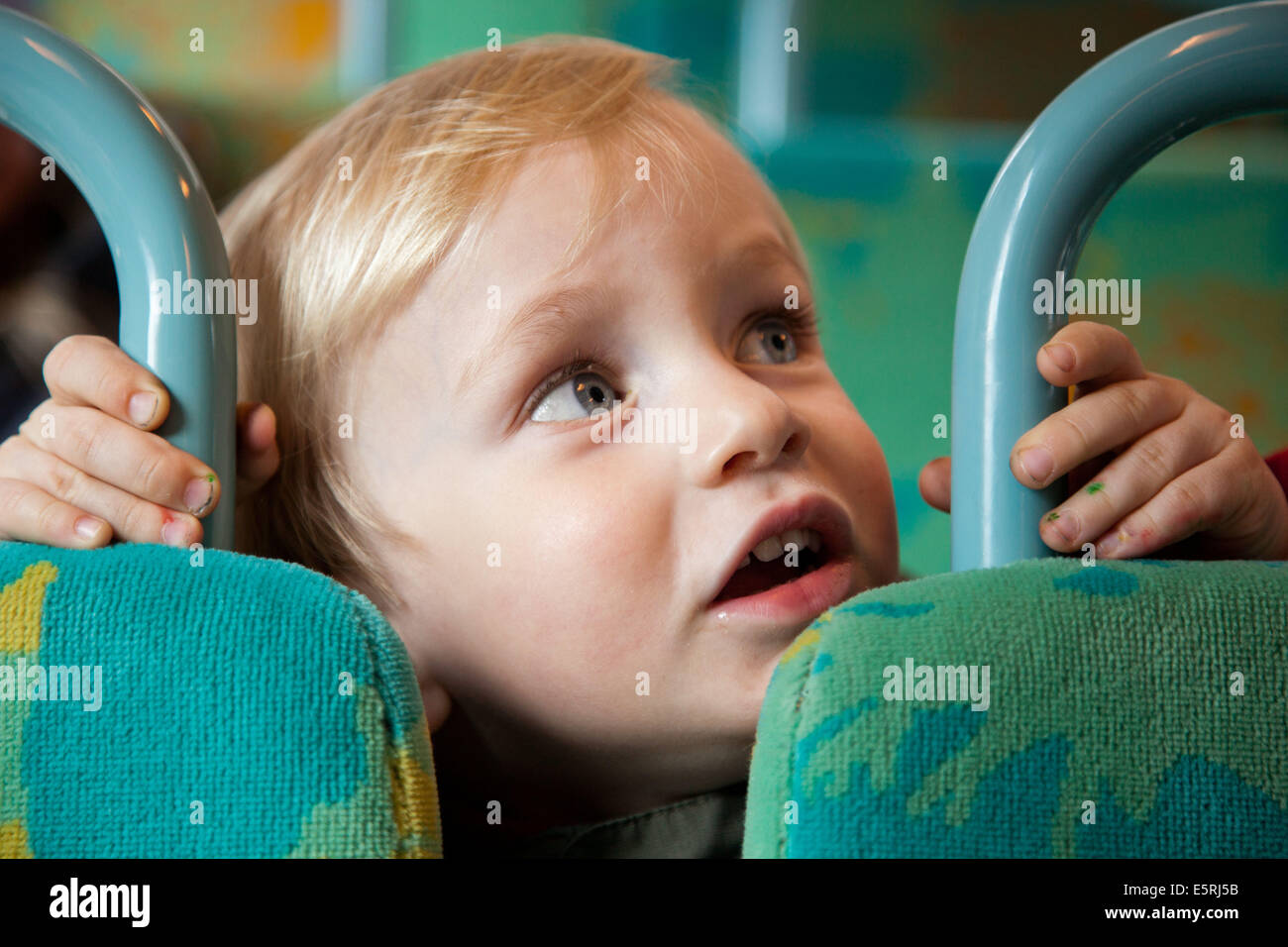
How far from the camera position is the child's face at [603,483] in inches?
31.0

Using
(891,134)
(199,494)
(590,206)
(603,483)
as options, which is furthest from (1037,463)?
(891,134)

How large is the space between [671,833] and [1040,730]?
491 millimetres

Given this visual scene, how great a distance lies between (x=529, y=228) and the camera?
0.88m

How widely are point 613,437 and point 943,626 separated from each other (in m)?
0.37

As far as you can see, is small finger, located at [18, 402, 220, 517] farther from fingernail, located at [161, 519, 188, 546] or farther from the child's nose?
the child's nose

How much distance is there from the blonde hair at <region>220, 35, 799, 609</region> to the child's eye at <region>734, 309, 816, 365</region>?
0.14 m

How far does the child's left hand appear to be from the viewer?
0.66 metres

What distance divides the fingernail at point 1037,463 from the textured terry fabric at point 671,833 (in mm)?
411

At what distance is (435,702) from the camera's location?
91cm

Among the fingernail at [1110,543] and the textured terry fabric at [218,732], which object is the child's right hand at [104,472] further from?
the fingernail at [1110,543]

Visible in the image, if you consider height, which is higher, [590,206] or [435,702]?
[590,206]

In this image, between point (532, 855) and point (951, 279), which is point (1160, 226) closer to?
point (951, 279)

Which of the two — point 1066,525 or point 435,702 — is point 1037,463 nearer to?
point 1066,525

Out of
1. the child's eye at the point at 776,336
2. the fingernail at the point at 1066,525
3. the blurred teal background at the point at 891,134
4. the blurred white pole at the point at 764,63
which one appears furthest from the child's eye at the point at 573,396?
the blurred white pole at the point at 764,63
